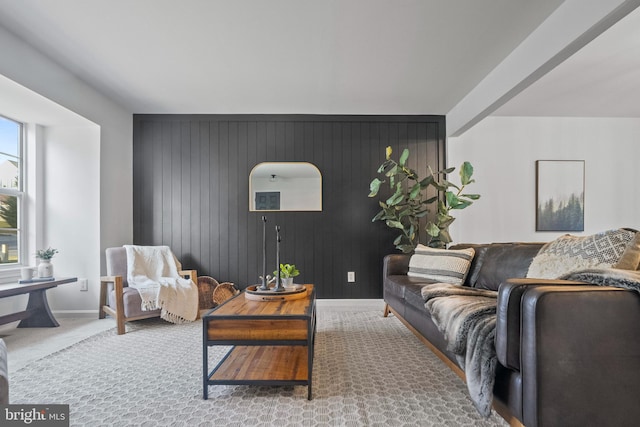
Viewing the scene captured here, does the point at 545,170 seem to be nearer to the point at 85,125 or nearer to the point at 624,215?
the point at 624,215

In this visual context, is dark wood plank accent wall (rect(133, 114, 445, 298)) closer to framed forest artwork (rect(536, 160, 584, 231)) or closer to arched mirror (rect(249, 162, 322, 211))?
arched mirror (rect(249, 162, 322, 211))

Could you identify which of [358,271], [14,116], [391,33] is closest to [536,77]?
[391,33]

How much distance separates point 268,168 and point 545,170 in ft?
11.2

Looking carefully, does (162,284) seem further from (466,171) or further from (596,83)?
(596,83)

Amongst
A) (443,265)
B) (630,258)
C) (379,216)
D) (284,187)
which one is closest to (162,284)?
(284,187)

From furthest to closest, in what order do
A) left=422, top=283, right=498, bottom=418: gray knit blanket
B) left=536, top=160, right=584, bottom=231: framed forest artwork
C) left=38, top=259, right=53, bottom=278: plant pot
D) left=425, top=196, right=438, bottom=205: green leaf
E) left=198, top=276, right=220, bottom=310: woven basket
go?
1. left=536, top=160, right=584, bottom=231: framed forest artwork
2. left=198, top=276, right=220, bottom=310: woven basket
3. left=425, top=196, right=438, bottom=205: green leaf
4. left=38, top=259, right=53, bottom=278: plant pot
5. left=422, top=283, right=498, bottom=418: gray knit blanket

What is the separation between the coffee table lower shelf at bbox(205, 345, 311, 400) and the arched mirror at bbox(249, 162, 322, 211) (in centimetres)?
217

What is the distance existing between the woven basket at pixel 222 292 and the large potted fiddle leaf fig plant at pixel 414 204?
1861mm

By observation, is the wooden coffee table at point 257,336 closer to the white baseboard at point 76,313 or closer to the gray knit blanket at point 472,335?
the gray knit blanket at point 472,335

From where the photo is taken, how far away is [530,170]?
4508 mm

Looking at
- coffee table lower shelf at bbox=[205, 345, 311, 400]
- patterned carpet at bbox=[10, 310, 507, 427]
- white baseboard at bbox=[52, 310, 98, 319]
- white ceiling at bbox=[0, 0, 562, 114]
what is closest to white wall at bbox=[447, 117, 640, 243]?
white ceiling at bbox=[0, 0, 562, 114]

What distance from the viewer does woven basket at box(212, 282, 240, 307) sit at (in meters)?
4.17

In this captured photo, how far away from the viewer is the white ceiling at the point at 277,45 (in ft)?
7.54

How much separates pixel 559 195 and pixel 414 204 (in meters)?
1.92
